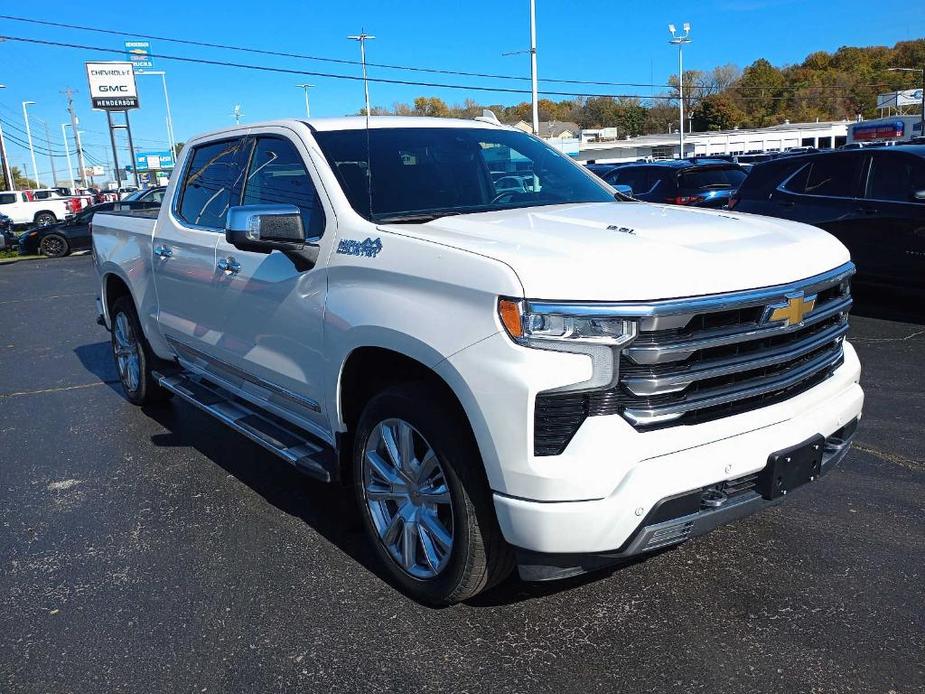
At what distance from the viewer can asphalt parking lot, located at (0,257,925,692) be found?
2.79m

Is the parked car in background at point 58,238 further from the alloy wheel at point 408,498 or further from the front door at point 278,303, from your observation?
the alloy wheel at point 408,498

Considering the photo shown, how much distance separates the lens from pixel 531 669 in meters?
2.79

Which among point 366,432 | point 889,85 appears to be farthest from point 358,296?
point 889,85

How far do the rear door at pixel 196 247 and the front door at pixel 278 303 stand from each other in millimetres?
155

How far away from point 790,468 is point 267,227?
2.29 m

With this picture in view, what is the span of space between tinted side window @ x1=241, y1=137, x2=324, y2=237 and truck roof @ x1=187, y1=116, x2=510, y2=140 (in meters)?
0.13

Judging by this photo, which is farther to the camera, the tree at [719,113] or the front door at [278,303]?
the tree at [719,113]

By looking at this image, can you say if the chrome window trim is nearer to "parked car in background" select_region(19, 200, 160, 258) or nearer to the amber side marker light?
the amber side marker light

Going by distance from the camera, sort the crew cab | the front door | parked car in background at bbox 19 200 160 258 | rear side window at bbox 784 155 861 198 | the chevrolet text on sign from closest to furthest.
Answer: the front door, rear side window at bbox 784 155 861 198, parked car in background at bbox 19 200 160 258, the crew cab, the chevrolet text on sign

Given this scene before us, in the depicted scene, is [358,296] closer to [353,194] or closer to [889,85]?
[353,194]

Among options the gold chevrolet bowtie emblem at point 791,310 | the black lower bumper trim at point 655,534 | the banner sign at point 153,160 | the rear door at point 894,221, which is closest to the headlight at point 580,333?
the black lower bumper trim at point 655,534

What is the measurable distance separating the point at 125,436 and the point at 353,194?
3161 millimetres

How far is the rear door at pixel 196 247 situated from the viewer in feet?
14.8

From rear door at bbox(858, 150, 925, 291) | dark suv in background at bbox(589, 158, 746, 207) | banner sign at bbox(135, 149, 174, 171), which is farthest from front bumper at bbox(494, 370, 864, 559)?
banner sign at bbox(135, 149, 174, 171)
